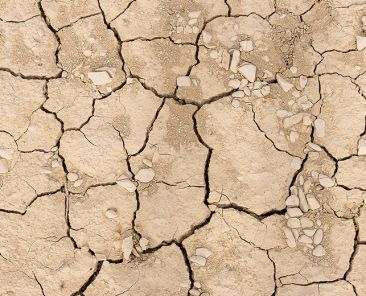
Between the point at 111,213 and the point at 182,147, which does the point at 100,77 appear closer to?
the point at 182,147

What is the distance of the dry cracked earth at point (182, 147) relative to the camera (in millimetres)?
2979

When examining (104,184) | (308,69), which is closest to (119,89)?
(104,184)

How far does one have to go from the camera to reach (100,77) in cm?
317

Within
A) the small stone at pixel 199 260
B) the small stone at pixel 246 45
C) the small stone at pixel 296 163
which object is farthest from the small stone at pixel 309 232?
the small stone at pixel 246 45

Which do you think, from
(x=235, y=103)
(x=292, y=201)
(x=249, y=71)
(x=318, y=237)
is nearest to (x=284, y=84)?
(x=249, y=71)

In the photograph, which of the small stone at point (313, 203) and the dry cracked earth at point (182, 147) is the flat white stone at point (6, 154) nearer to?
the dry cracked earth at point (182, 147)

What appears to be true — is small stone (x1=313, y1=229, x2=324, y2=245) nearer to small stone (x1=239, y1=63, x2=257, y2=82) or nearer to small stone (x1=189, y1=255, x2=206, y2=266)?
small stone (x1=189, y1=255, x2=206, y2=266)

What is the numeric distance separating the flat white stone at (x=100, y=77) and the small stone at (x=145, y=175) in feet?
2.19

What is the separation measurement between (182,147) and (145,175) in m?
0.31

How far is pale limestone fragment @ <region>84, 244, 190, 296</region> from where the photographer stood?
2934 millimetres

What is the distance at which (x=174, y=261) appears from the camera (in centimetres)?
298

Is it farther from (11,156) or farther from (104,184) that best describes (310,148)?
(11,156)

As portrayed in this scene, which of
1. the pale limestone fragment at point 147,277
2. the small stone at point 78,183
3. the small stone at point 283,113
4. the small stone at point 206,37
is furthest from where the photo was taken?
the small stone at point 206,37

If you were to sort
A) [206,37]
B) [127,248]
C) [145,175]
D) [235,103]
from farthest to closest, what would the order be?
[206,37] < [235,103] < [145,175] < [127,248]
